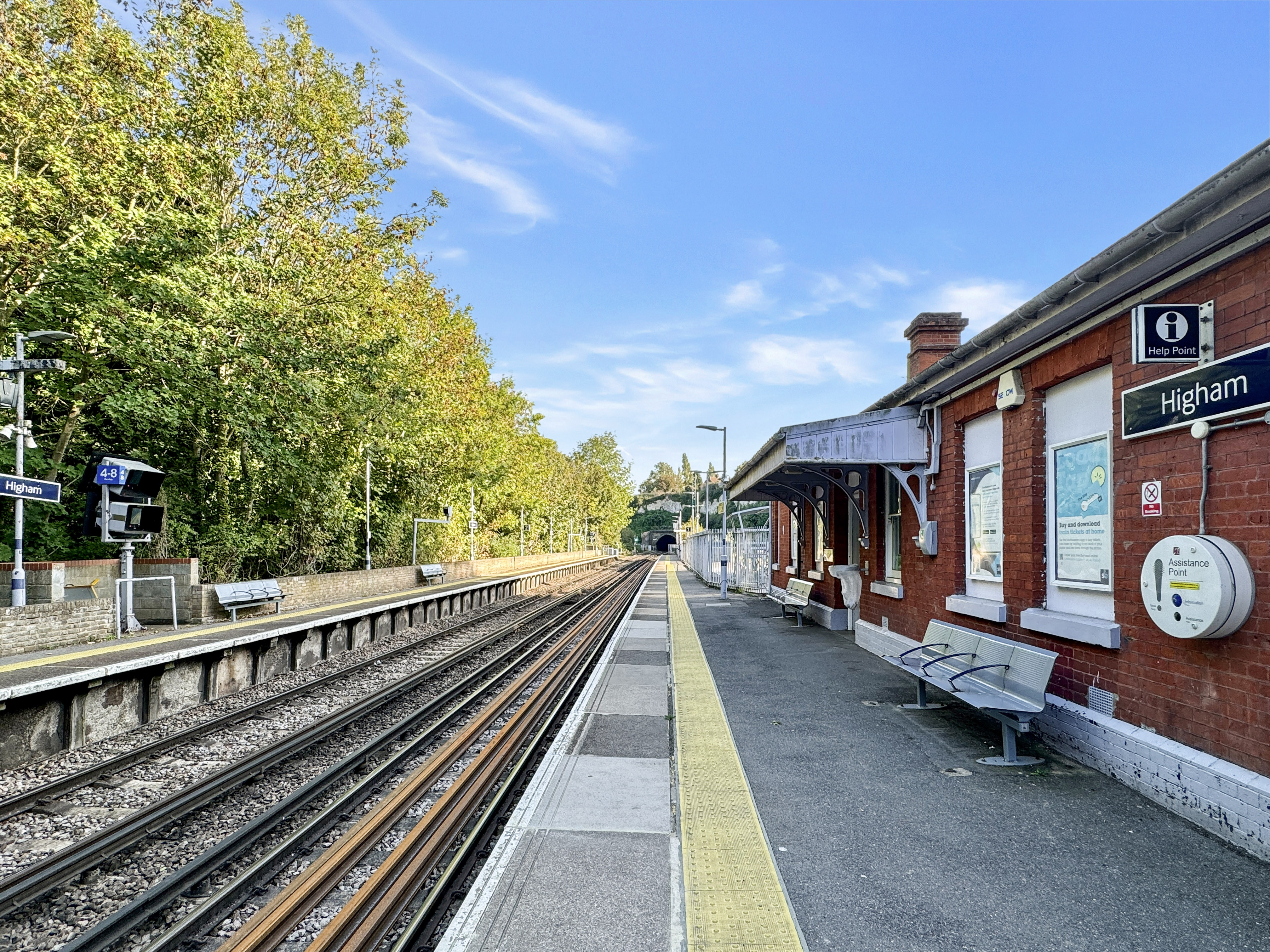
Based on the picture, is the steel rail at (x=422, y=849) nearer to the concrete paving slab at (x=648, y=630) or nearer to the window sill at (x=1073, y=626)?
the window sill at (x=1073, y=626)

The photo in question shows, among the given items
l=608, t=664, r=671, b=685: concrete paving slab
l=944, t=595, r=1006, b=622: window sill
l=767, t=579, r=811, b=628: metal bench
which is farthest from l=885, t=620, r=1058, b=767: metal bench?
l=767, t=579, r=811, b=628: metal bench

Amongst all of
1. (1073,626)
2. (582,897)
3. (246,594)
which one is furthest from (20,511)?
(1073,626)

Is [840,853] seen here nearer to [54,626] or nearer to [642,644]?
[642,644]

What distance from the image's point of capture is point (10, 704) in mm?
6840

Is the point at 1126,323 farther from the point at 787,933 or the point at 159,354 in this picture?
the point at 159,354

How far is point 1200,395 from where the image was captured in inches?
184

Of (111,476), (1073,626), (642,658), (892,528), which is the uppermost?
(111,476)

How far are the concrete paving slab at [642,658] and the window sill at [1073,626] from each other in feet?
18.1

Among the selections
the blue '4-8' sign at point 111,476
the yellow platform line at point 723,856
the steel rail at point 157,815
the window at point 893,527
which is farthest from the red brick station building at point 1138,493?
the blue '4-8' sign at point 111,476

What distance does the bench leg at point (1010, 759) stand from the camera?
5715 mm

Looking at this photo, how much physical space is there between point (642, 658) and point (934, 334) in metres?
7.82

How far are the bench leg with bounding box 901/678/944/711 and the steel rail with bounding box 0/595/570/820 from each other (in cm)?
783

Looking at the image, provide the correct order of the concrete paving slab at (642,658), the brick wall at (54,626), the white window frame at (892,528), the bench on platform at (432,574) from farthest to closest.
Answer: the bench on platform at (432,574) < the white window frame at (892,528) < the concrete paving slab at (642,658) < the brick wall at (54,626)

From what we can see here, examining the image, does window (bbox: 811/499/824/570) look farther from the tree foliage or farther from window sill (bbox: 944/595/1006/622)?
the tree foliage
